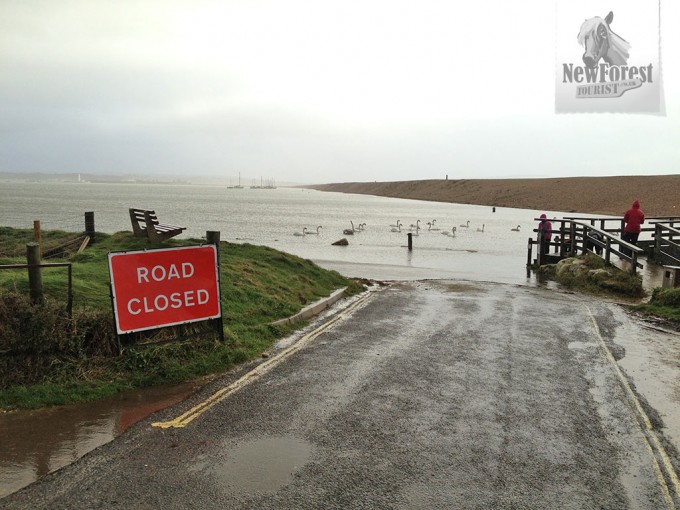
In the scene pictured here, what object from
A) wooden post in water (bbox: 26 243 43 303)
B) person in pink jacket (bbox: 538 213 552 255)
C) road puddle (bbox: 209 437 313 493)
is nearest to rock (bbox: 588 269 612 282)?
person in pink jacket (bbox: 538 213 552 255)

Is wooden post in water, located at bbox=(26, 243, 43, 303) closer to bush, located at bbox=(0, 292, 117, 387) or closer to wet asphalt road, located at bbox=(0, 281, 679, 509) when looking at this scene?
bush, located at bbox=(0, 292, 117, 387)

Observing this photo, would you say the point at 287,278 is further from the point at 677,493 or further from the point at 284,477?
the point at 677,493

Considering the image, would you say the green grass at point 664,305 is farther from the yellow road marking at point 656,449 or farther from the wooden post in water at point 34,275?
the wooden post in water at point 34,275

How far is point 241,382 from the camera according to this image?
7066 millimetres

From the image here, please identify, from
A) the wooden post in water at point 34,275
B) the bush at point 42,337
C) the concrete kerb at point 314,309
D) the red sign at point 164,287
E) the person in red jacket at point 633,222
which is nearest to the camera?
the bush at point 42,337

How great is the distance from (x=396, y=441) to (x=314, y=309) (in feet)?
21.6

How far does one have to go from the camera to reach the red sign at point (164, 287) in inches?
290

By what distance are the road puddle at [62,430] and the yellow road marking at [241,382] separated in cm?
38

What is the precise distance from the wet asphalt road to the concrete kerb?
1.48 meters

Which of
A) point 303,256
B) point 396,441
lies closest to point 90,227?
point 303,256

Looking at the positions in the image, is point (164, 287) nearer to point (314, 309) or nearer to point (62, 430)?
point (62, 430)

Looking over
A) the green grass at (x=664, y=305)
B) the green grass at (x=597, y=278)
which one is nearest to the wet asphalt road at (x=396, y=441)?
the green grass at (x=664, y=305)

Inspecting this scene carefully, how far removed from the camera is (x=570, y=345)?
9.34m

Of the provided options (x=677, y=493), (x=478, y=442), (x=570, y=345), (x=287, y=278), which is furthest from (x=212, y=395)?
(x=287, y=278)
